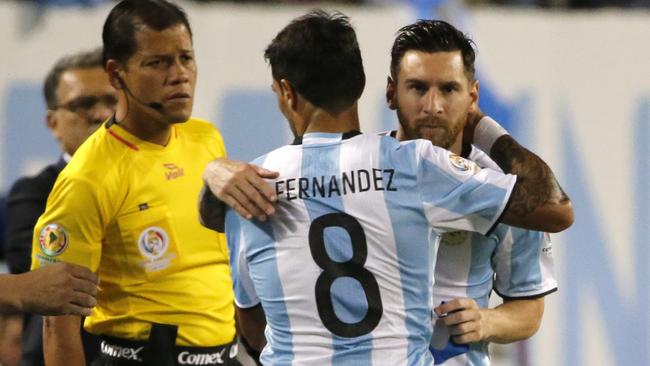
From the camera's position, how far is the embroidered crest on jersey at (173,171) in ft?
12.8

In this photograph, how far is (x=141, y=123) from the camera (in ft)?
12.9

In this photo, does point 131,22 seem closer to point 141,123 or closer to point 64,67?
point 141,123

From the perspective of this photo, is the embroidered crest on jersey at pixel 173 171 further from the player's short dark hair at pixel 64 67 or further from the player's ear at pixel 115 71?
the player's short dark hair at pixel 64 67

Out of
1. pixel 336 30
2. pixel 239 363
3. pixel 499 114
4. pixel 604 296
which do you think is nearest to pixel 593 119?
pixel 499 114

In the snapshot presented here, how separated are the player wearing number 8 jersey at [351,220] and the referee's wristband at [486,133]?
0.38 m

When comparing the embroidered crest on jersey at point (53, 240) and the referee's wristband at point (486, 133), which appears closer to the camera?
the referee's wristband at point (486, 133)

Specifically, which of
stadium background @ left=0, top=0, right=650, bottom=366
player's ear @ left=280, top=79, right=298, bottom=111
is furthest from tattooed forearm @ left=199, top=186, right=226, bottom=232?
stadium background @ left=0, top=0, right=650, bottom=366

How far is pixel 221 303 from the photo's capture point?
13.1ft

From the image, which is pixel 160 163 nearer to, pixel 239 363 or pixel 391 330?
pixel 239 363

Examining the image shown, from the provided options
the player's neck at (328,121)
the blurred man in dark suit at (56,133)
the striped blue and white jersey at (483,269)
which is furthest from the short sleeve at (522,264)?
the blurred man in dark suit at (56,133)

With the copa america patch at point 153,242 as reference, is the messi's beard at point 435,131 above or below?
above

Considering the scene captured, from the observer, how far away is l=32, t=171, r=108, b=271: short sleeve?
364 cm

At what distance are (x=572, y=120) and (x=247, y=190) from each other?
14.6 ft

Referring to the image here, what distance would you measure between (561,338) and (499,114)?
140 centimetres
